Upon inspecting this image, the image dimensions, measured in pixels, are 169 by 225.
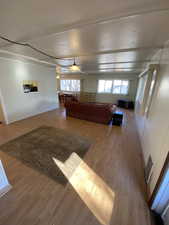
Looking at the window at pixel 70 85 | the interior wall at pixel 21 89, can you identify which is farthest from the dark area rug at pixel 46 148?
the window at pixel 70 85

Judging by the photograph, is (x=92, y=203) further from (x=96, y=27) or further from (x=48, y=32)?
(x=48, y=32)

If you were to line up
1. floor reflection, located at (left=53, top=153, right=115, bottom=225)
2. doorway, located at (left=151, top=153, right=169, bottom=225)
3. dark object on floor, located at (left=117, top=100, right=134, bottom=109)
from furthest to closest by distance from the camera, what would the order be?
dark object on floor, located at (left=117, top=100, right=134, bottom=109) < floor reflection, located at (left=53, top=153, right=115, bottom=225) < doorway, located at (left=151, top=153, right=169, bottom=225)

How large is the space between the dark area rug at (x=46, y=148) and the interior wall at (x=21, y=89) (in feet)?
5.82

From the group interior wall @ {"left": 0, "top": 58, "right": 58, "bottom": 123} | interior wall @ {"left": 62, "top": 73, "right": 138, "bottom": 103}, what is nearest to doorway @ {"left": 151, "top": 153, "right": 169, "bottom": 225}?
interior wall @ {"left": 0, "top": 58, "right": 58, "bottom": 123}

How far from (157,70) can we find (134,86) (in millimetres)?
5895

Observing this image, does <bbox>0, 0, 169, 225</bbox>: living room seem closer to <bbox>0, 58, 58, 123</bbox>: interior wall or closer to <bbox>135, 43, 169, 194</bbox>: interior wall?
<bbox>135, 43, 169, 194</bbox>: interior wall

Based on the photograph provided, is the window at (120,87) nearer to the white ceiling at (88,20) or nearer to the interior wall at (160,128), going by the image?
the white ceiling at (88,20)

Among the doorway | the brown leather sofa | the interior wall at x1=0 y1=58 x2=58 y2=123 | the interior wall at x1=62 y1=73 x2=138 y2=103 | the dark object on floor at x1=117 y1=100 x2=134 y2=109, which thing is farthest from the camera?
the interior wall at x1=62 y1=73 x2=138 y2=103

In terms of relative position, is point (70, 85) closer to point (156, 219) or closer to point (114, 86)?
point (114, 86)

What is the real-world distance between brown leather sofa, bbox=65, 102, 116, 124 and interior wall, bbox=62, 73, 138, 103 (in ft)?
13.8

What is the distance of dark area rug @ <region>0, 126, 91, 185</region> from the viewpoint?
6.44 ft

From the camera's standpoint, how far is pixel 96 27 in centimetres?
166

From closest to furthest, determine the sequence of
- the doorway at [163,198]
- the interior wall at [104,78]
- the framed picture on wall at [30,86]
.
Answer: the doorway at [163,198], the framed picture on wall at [30,86], the interior wall at [104,78]

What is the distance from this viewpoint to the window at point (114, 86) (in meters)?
7.92
